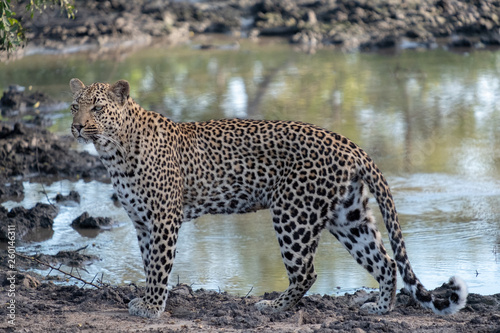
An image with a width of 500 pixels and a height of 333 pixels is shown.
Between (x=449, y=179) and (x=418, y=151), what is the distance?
4.35ft

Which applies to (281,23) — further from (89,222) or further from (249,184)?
(249,184)

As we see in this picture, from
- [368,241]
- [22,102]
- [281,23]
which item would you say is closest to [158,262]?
[368,241]

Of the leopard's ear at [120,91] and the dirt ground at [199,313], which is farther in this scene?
the leopard's ear at [120,91]

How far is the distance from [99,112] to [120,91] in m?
0.24

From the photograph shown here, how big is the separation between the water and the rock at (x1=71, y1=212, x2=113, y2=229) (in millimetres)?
104

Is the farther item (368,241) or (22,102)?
(22,102)

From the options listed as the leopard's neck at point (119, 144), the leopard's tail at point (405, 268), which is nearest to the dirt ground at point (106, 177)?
the leopard's tail at point (405, 268)

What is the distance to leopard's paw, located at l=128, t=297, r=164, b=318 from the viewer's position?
601 centimetres

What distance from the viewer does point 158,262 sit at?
6.03 m

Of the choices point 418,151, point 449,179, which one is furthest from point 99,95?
point 418,151

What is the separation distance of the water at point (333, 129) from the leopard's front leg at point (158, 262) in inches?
45.4

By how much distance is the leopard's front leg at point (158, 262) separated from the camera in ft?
19.7

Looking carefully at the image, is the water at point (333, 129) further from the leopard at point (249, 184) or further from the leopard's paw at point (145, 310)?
the leopard's paw at point (145, 310)

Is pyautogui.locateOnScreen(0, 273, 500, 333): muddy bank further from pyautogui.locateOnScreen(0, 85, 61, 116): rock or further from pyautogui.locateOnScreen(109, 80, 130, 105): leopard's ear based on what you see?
pyautogui.locateOnScreen(0, 85, 61, 116): rock
